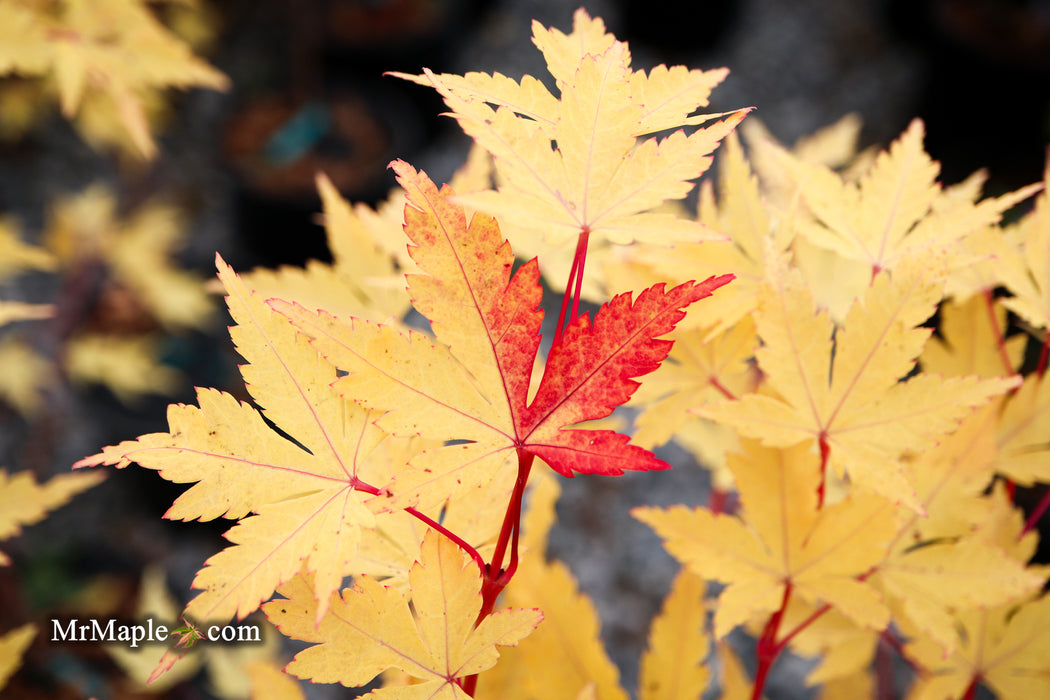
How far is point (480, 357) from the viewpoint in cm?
37

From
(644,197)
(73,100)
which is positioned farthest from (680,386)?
(73,100)

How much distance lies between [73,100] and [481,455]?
772 mm

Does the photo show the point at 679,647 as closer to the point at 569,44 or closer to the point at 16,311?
the point at 569,44

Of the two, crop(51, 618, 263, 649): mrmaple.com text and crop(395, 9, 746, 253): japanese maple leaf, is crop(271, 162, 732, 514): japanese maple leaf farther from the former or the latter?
crop(51, 618, 263, 649): mrmaple.com text

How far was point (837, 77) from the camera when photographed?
2.54m

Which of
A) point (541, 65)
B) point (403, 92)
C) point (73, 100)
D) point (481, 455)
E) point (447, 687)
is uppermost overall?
point (541, 65)

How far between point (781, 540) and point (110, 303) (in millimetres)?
1990

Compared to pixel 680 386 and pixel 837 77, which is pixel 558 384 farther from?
pixel 837 77

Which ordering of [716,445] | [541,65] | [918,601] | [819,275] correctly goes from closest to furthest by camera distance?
[918,601] < [819,275] < [716,445] < [541,65]

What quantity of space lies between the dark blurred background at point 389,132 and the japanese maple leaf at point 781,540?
1.40m

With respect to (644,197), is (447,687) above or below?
below

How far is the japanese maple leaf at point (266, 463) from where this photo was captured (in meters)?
0.34

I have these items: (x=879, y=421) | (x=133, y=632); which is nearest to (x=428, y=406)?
(x=879, y=421)

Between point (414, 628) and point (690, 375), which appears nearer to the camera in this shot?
point (414, 628)
